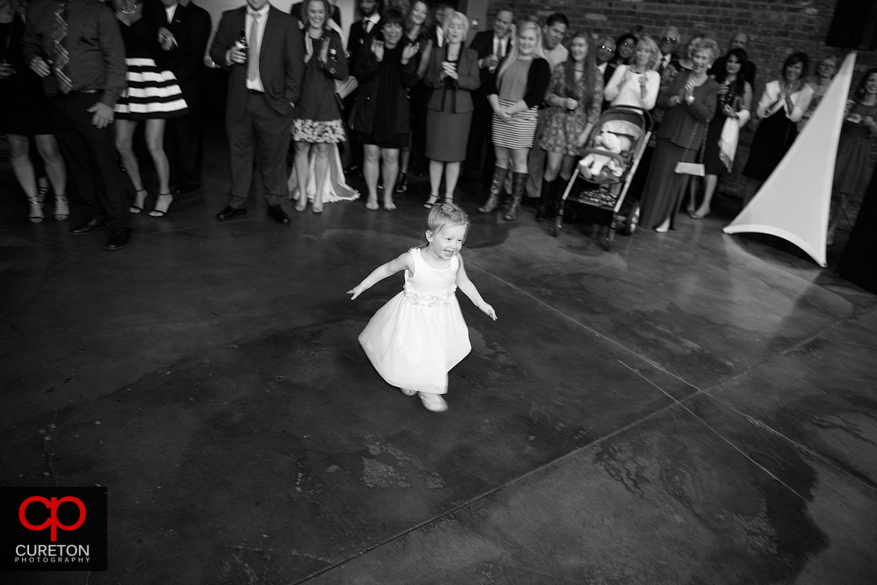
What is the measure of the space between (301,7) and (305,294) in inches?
114

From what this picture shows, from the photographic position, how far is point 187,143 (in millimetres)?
6016

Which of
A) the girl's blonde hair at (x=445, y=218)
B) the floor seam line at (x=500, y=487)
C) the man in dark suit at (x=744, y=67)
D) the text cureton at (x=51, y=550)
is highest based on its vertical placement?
the man in dark suit at (x=744, y=67)

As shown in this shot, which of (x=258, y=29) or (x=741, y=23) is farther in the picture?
(x=741, y=23)

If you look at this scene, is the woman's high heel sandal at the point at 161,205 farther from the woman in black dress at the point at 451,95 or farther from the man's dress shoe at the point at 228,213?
the woman in black dress at the point at 451,95

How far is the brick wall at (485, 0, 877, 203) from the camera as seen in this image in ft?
23.0

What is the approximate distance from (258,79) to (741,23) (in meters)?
6.00

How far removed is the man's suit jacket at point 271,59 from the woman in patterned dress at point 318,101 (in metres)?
0.22

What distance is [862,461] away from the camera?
3.18 meters

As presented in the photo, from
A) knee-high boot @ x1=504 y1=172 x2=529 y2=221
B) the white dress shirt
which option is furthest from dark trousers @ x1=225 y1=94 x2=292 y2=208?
knee-high boot @ x1=504 y1=172 x2=529 y2=221

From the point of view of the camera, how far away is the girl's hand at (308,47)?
17.5ft

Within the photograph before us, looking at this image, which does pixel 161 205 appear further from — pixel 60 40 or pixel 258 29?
pixel 258 29

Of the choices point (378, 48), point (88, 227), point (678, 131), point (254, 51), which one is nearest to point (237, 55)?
point (254, 51)

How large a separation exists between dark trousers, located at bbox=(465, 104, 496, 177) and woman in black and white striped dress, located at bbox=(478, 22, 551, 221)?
1.08 meters

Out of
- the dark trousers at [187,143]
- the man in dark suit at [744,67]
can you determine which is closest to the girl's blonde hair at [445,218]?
the dark trousers at [187,143]
